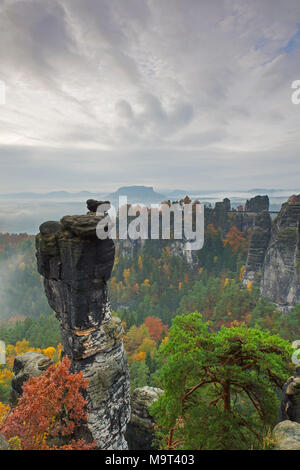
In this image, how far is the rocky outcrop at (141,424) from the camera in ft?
53.9

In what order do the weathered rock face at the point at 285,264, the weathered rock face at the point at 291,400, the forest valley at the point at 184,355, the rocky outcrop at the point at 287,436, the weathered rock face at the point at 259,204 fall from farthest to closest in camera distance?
the weathered rock face at the point at 259,204
the weathered rock face at the point at 285,264
the forest valley at the point at 184,355
the weathered rock face at the point at 291,400
the rocky outcrop at the point at 287,436

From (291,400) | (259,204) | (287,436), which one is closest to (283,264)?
(291,400)

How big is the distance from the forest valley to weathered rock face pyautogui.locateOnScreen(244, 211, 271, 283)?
5846 millimetres

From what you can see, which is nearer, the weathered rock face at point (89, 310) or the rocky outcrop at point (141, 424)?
the weathered rock face at point (89, 310)

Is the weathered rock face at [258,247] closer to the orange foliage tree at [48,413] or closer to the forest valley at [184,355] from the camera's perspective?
the forest valley at [184,355]

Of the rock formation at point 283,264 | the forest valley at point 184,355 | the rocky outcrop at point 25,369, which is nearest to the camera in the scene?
the forest valley at point 184,355

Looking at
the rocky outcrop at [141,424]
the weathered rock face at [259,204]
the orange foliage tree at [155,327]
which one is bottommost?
the orange foliage tree at [155,327]

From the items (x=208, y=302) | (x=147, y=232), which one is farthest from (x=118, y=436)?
(x=147, y=232)

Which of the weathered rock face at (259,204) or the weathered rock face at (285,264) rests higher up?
the weathered rock face at (259,204)

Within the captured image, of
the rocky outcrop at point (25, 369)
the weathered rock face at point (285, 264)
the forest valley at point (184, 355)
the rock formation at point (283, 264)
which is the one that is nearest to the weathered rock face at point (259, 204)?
the forest valley at point (184, 355)

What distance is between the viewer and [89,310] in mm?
12945

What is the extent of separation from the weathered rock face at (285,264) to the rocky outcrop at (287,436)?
3543 cm

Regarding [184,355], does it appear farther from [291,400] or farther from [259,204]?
[259,204]

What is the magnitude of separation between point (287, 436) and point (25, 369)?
15.0 meters
